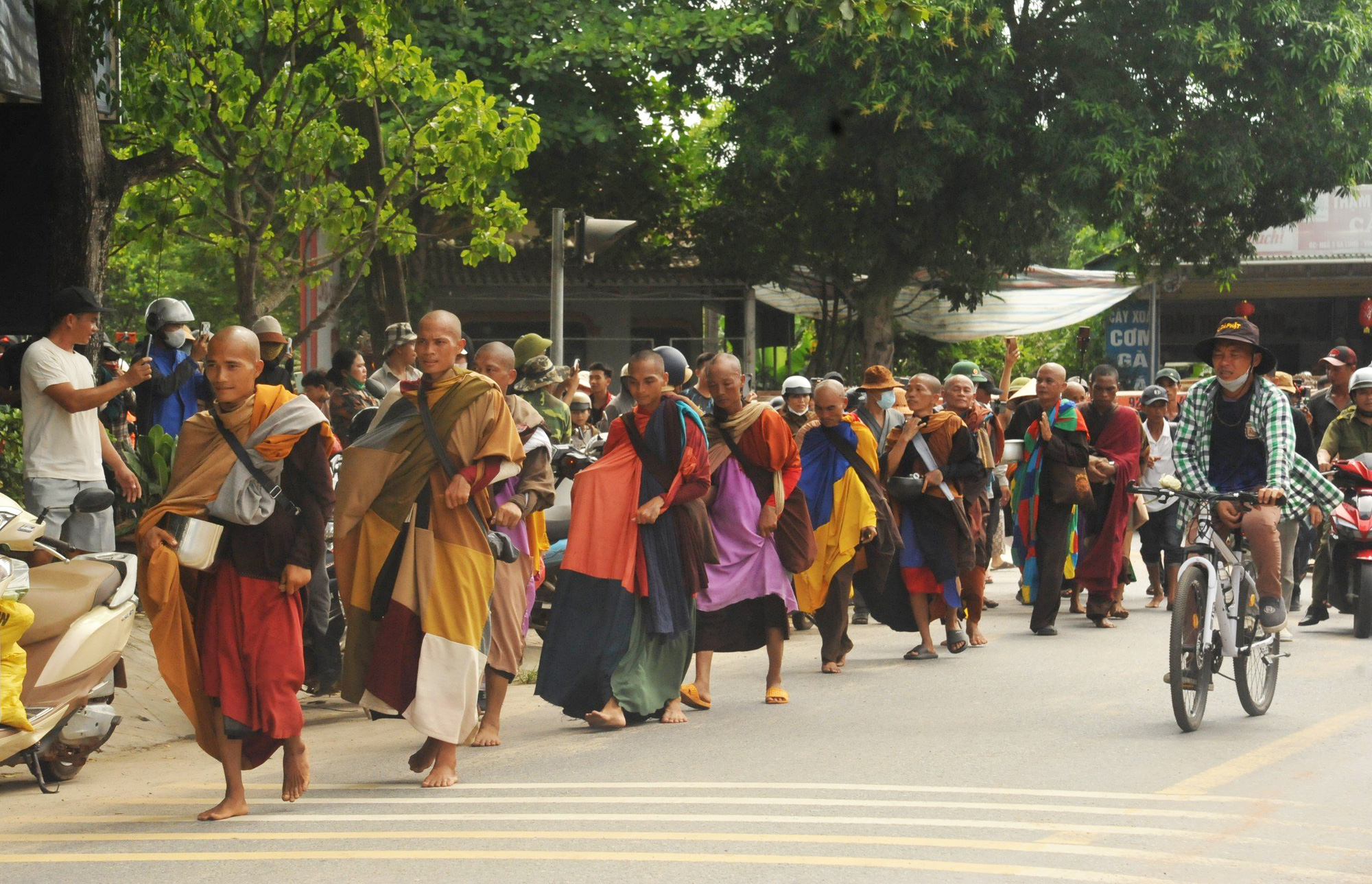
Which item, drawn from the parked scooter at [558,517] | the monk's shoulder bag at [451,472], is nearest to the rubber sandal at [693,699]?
the parked scooter at [558,517]

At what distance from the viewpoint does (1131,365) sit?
3244cm

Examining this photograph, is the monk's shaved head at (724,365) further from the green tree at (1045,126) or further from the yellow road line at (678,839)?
the green tree at (1045,126)

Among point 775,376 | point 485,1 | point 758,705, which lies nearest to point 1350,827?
point 758,705

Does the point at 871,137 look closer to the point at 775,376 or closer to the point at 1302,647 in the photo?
the point at 775,376

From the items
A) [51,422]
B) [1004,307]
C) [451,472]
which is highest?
[1004,307]

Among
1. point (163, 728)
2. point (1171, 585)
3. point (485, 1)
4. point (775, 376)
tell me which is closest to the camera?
point (163, 728)

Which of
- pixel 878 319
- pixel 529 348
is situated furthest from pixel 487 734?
pixel 878 319

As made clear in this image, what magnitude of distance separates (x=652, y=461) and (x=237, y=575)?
275 cm

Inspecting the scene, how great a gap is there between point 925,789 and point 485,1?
1628 cm

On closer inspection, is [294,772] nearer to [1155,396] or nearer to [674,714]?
[674,714]

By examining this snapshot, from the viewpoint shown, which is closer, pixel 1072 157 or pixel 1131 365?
pixel 1072 157

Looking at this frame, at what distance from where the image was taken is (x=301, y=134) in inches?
534

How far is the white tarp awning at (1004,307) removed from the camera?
92.3 feet

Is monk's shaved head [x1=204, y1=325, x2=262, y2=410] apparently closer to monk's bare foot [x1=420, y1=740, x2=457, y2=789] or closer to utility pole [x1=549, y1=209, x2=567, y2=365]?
monk's bare foot [x1=420, y1=740, x2=457, y2=789]
